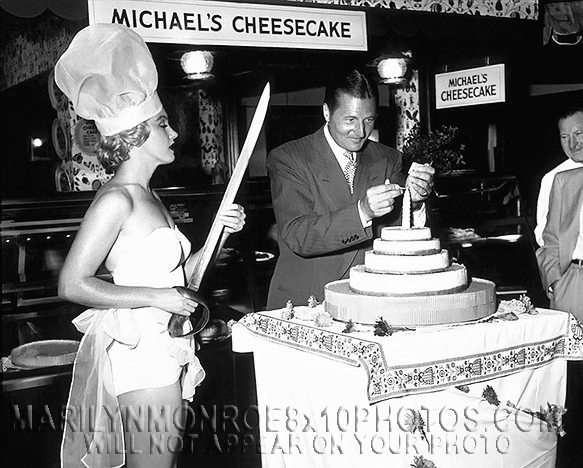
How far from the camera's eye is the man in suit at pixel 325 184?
10.0 ft

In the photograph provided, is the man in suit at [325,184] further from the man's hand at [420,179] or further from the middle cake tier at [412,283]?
the middle cake tier at [412,283]

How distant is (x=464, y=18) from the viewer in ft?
16.7

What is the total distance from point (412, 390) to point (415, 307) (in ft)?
0.89

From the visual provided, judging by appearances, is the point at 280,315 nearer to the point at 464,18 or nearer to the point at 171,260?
the point at 171,260

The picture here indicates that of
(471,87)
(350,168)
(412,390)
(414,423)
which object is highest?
(471,87)

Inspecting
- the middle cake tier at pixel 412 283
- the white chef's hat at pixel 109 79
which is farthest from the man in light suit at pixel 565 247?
the white chef's hat at pixel 109 79

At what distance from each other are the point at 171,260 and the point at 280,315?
2.01 ft

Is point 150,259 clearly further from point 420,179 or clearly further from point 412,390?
point 420,179

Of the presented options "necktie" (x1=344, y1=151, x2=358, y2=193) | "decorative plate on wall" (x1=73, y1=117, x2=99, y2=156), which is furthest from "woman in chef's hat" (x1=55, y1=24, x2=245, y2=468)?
"decorative plate on wall" (x1=73, y1=117, x2=99, y2=156)

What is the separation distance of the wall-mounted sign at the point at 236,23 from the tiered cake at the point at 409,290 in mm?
1924

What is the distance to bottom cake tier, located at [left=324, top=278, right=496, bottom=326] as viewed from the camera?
2400mm

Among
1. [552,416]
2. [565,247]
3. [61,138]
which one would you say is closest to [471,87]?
[565,247]

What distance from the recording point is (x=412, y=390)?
2299 mm

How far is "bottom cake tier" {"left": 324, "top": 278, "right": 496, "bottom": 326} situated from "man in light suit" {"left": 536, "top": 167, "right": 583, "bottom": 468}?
1.56 metres
